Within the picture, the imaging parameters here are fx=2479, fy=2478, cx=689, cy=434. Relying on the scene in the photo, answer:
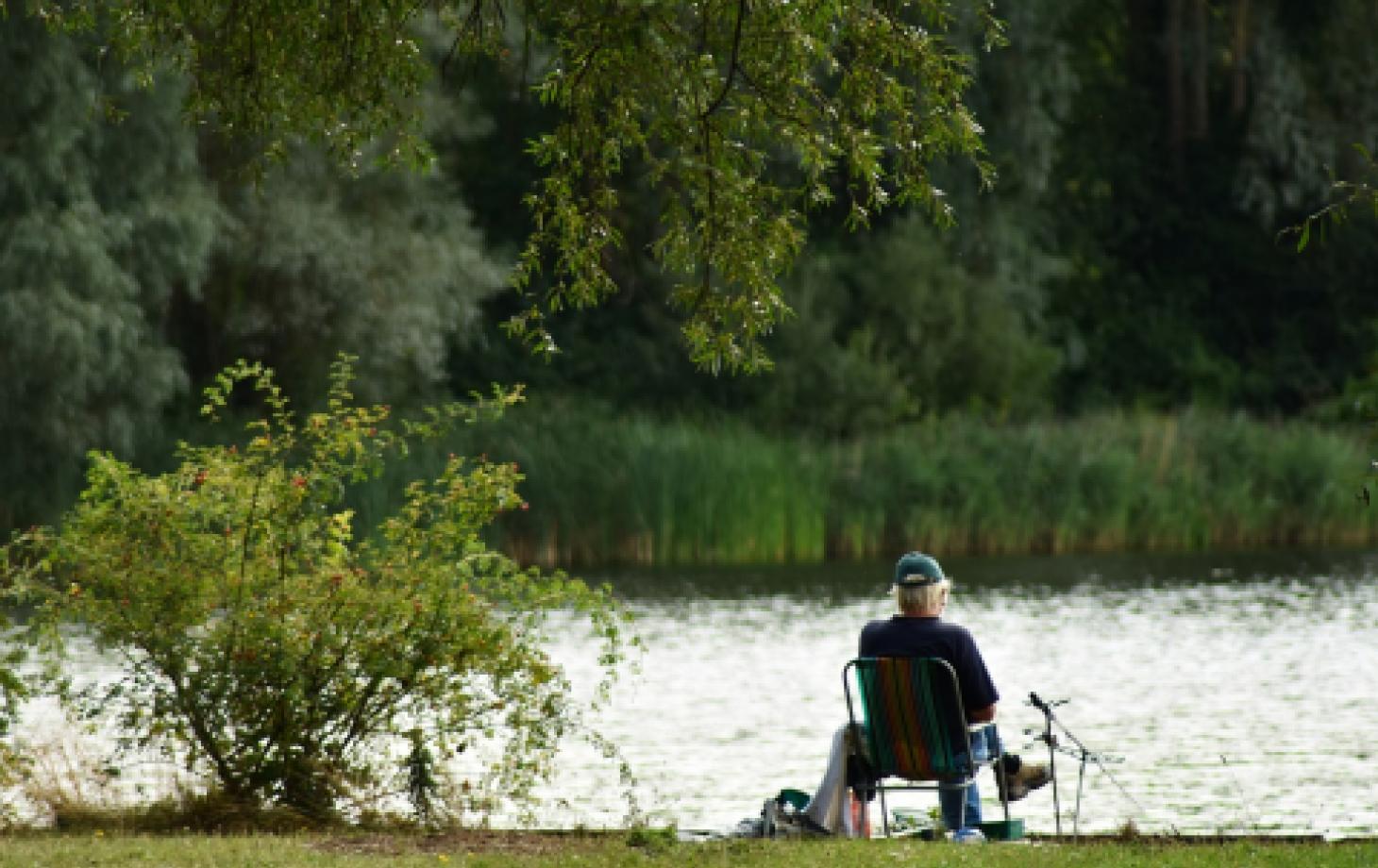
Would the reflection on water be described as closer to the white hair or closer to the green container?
the green container

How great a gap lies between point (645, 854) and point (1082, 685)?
10.0 m

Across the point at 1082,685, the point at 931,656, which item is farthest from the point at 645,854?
the point at 1082,685

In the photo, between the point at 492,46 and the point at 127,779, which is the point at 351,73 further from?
the point at 127,779

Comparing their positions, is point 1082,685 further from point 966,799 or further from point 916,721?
point 916,721

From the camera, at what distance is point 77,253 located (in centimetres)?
2502

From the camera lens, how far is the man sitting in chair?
30.1ft

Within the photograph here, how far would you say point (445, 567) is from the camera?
1059 cm

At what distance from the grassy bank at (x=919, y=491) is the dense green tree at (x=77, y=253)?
13.9 ft

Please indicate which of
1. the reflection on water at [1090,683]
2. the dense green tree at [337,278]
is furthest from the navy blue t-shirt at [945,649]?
the dense green tree at [337,278]

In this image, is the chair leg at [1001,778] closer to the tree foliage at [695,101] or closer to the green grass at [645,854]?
the green grass at [645,854]

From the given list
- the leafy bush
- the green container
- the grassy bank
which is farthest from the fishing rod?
the grassy bank

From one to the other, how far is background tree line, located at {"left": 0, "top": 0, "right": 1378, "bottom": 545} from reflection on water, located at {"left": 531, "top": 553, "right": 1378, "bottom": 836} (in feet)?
14.8

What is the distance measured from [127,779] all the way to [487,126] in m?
21.2

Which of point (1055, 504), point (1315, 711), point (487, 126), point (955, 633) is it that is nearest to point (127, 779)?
point (955, 633)
